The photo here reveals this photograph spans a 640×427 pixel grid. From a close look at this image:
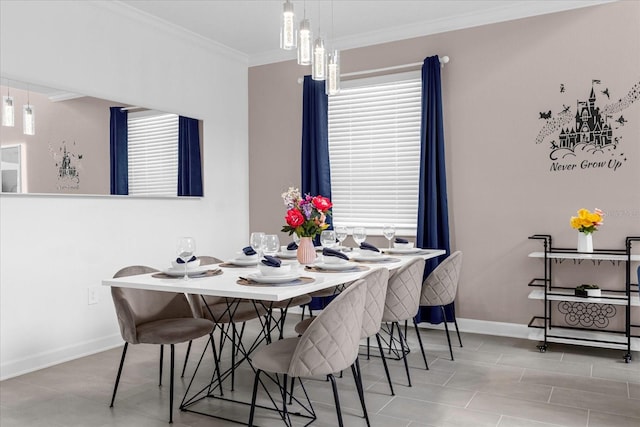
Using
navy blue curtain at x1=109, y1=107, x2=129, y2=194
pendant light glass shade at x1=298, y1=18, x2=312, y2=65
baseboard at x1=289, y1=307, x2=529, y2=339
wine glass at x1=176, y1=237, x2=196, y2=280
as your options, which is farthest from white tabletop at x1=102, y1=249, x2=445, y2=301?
baseboard at x1=289, y1=307, x2=529, y2=339

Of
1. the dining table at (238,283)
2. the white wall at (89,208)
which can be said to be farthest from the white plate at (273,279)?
the white wall at (89,208)

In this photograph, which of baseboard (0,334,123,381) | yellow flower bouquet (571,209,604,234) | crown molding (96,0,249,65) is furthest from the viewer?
crown molding (96,0,249,65)

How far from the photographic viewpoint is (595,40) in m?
4.10

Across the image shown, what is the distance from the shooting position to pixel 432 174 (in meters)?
4.61

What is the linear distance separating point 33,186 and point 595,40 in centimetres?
430

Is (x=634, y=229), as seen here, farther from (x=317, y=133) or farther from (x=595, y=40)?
(x=317, y=133)

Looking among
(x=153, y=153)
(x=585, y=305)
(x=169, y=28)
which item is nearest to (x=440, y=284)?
(x=585, y=305)

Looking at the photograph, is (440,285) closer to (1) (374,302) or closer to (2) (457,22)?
(1) (374,302)

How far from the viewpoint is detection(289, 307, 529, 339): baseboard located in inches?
173

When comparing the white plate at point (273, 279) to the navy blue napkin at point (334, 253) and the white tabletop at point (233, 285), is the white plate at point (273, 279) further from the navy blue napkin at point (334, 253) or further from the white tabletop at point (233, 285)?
the navy blue napkin at point (334, 253)

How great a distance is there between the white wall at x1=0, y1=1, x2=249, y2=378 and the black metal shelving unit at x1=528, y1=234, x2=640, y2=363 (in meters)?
3.10

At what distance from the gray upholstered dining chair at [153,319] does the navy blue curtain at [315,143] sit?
2152mm

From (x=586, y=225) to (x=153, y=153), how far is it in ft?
11.5

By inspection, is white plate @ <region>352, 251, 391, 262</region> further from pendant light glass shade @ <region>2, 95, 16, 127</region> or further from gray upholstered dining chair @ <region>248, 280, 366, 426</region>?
pendant light glass shade @ <region>2, 95, 16, 127</region>
